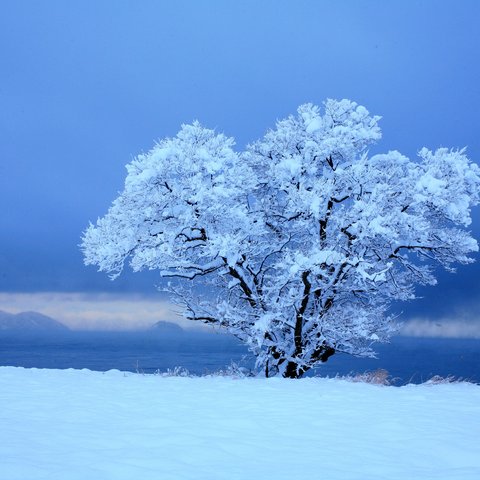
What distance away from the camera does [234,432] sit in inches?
301

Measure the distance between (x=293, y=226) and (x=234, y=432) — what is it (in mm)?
10647

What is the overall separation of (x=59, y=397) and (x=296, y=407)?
4.19 meters

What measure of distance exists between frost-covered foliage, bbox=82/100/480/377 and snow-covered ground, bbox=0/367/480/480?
16.6 ft

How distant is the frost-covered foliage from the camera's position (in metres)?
16.4

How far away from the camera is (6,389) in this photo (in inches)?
441

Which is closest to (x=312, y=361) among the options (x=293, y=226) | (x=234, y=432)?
(x=293, y=226)

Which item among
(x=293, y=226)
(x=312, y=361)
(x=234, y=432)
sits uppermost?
(x=293, y=226)

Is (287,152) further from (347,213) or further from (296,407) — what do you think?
(296,407)

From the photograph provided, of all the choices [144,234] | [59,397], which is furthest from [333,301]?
[59,397]

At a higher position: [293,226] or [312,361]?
[293,226]

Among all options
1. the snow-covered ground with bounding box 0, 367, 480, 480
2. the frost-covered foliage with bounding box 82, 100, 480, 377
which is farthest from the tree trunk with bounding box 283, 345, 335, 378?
the snow-covered ground with bounding box 0, 367, 480, 480

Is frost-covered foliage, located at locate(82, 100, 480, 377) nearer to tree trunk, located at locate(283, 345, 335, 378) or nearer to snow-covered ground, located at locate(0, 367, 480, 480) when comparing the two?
tree trunk, located at locate(283, 345, 335, 378)

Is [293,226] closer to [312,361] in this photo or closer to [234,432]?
[312,361]

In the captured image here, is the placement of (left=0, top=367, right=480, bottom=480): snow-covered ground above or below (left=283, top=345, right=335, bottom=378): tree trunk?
below
